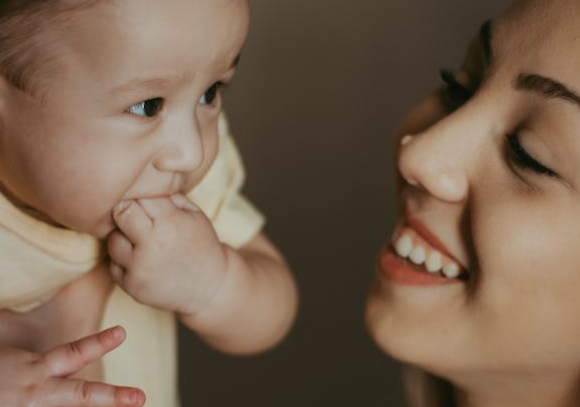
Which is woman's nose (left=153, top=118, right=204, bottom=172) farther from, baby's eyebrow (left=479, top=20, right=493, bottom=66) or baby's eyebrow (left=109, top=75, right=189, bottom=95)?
baby's eyebrow (left=479, top=20, right=493, bottom=66)

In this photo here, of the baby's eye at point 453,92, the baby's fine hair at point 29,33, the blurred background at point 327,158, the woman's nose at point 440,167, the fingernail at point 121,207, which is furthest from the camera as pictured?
the blurred background at point 327,158

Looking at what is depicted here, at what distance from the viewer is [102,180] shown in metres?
0.85

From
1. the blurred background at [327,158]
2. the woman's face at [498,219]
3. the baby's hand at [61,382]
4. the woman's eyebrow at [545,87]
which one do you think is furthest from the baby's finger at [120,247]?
the blurred background at [327,158]

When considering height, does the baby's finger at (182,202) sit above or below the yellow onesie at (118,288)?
above

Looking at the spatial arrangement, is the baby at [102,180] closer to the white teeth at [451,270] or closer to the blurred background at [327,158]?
the white teeth at [451,270]

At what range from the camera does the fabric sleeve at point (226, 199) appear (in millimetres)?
1084

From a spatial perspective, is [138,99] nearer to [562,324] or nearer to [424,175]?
[424,175]

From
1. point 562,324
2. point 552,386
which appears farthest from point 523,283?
point 552,386

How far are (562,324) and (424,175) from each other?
21cm

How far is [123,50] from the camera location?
796mm

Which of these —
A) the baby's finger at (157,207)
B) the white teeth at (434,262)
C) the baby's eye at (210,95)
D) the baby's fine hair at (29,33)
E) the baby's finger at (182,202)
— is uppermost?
the baby's fine hair at (29,33)

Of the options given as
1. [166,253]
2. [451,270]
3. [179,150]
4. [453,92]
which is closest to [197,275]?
[166,253]

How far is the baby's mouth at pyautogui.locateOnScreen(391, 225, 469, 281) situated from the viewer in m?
1.03

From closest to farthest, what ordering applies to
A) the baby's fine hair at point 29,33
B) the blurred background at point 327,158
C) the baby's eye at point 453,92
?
the baby's fine hair at point 29,33, the baby's eye at point 453,92, the blurred background at point 327,158
